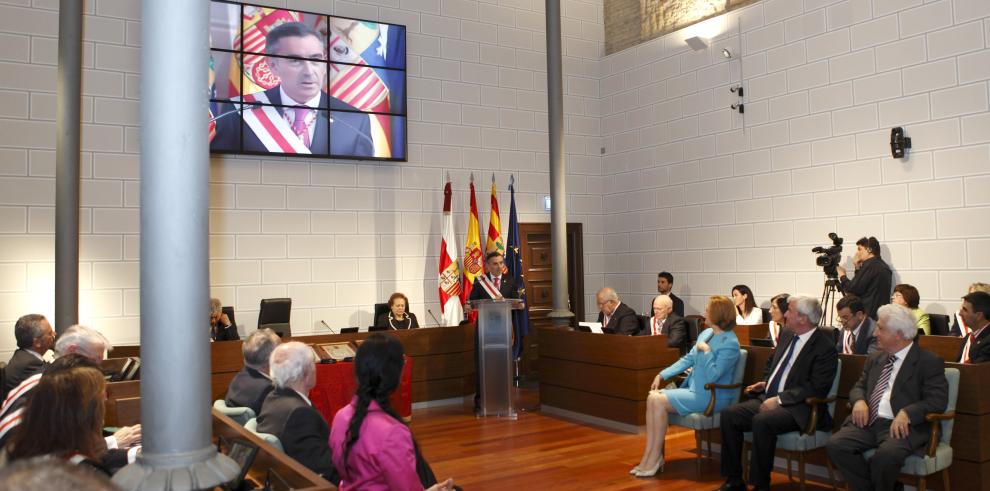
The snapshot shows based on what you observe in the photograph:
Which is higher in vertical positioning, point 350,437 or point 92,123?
point 92,123

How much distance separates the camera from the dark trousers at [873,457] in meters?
3.86

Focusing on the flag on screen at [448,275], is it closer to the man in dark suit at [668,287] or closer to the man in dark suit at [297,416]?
the man in dark suit at [668,287]

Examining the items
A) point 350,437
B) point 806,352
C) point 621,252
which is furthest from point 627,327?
point 350,437

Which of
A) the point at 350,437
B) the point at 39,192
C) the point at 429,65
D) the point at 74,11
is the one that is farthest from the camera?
the point at 429,65

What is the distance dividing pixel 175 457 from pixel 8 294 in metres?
5.90

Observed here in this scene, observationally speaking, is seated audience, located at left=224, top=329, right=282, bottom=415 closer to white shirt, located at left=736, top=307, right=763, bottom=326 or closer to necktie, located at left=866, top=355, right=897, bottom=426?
necktie, located at left=866, top=355, right=897, bottom=426

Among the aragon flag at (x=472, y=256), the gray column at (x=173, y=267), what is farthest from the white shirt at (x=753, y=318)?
the gray column at (x=173, y=267)

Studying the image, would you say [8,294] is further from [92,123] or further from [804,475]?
[804,475]

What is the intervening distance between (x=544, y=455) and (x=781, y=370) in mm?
1789

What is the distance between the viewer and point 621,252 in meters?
10.1

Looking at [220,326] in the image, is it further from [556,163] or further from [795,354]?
[795,354]

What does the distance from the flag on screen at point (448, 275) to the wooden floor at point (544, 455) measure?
5.86 ft

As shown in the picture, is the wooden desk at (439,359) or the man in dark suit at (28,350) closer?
the man in dark suit at (28,350)

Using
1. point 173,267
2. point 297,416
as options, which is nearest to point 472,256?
point 297,416
